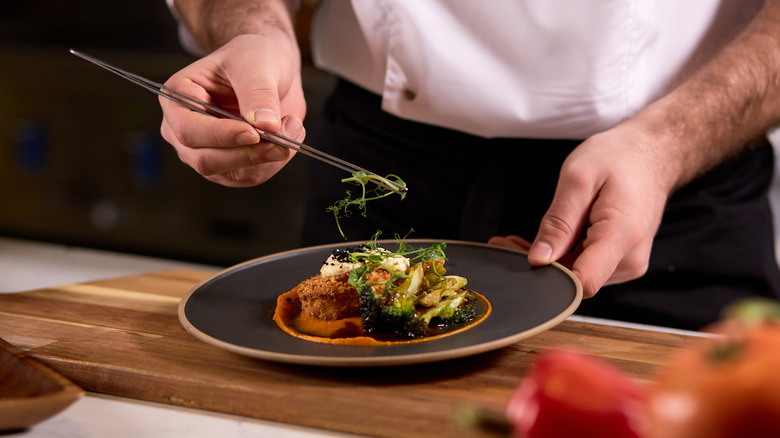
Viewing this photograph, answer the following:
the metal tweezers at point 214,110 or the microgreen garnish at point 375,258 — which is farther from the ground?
the metal tweezers at point 214,110

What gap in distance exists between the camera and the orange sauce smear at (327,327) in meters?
0.99

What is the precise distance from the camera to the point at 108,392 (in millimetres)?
959

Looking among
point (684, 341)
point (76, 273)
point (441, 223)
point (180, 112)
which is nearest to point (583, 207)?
point (684, 341)

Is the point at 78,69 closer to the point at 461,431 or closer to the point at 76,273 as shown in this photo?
the point at 76,273

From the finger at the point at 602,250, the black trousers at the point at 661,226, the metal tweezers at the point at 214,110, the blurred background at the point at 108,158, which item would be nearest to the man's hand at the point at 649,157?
the finger at the point at 602,250

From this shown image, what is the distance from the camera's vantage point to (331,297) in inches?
43.3

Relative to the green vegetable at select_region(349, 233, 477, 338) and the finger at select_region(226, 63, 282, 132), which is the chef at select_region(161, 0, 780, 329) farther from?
the green vegetable at select_region(349, 233, 477, 338)

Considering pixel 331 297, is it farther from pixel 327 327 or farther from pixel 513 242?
pixel 513 242

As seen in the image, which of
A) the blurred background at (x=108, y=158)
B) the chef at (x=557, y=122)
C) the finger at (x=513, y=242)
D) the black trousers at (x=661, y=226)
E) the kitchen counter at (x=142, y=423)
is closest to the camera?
the kitchen counter at (x=142, y=423)

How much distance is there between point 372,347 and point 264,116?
0.41 m

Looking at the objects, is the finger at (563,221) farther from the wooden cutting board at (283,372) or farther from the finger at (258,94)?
the finger at (258,94)

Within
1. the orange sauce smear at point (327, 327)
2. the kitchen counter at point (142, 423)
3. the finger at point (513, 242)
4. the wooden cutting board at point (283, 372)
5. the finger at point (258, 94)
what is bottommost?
the kitchen counter at point (142, 423)

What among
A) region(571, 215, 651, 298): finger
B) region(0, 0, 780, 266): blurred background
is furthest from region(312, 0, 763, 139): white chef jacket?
region(0, 0, 780, 266): blurred background

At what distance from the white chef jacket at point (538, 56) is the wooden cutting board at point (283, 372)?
48cm
